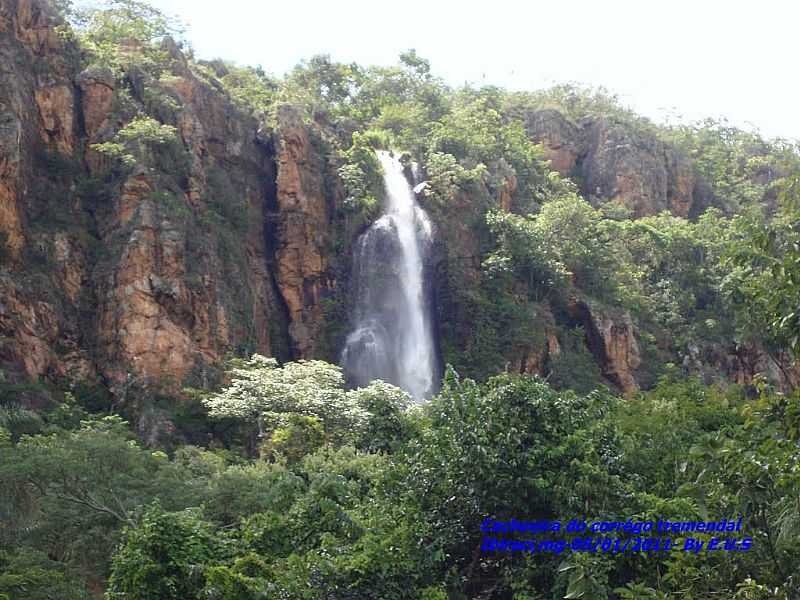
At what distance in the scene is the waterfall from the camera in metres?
28.0

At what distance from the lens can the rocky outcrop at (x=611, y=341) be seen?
1230 inches

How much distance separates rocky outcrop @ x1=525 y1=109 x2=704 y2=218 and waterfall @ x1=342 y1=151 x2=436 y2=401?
12583 millimetres

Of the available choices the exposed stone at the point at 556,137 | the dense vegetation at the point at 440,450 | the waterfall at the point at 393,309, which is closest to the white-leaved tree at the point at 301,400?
the dense vegetation at the point at 440,450

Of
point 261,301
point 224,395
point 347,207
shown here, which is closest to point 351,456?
point 224,395

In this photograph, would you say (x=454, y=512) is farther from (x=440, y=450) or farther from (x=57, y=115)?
(x=57, y=115)

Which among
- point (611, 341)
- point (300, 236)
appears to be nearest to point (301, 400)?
point (300, 236)

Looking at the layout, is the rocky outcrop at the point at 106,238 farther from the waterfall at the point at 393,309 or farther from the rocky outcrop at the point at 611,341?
the rocky outcrop at the point at 611,341

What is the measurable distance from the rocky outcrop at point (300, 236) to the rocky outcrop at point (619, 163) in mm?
14314

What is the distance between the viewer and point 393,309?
2908cm

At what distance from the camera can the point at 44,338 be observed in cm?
2305

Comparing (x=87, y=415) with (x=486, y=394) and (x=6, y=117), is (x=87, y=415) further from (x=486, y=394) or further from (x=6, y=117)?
(x=486, y=394)

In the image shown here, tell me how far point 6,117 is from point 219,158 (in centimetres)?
732

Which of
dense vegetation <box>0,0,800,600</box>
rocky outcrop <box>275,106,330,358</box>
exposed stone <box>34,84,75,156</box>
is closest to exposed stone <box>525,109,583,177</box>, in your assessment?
dense vegetation <box>0,0,800,600</box>

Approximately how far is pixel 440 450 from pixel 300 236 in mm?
19442
